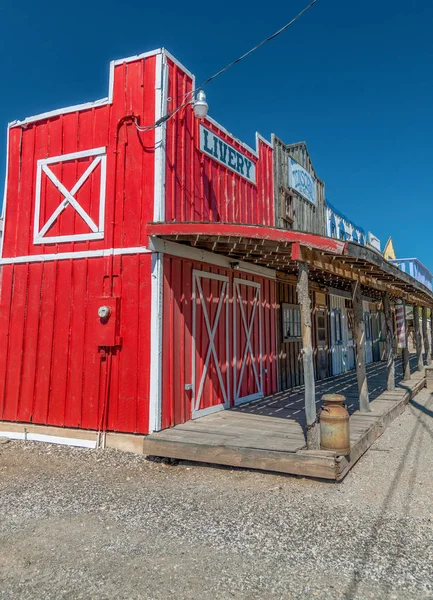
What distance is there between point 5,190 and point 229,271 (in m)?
4.20

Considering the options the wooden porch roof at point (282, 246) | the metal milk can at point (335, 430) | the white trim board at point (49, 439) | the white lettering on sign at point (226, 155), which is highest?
the white lettering on sign at point (226, 155)

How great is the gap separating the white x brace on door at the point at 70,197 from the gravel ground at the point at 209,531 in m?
3.34

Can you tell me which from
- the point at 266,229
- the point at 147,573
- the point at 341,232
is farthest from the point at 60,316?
the point at 341,232

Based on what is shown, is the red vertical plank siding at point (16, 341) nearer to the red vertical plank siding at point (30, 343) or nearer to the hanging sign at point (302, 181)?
the red vertical plank siding at point (30, 343)

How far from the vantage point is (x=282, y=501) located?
4.36 m

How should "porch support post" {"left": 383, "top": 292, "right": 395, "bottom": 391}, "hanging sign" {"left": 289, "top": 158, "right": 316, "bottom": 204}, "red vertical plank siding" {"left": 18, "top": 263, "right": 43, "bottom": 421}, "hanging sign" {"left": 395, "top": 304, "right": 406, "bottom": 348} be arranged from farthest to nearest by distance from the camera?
"hanging sign" {"left": 289, "top": 158, "right": 316, "bottom": 204} → "hanging sign" {"left": 395, "top": 304, "right": 406, "bottom": 348} → "porch support post" {"left": 383, "top": 292, "right": 395, "bottom": 391} → "red vertical plank siding" {"left": 18, "top": 263, "right": 43, "bottom": 421}

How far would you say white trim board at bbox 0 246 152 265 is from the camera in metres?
6.36

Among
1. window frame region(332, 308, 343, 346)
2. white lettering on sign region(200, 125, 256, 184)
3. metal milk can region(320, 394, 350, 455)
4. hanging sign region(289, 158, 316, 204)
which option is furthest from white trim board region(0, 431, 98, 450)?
window frame region(332, 308, 343, 346)

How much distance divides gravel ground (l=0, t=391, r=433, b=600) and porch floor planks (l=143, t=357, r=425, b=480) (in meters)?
0.21

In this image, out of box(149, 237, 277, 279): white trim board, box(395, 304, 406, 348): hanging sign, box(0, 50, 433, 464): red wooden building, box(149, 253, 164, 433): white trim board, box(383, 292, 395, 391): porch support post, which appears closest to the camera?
box(149, 253, 164, 433): white trim board

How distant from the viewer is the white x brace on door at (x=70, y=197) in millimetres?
6758

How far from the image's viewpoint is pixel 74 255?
6.85 metres

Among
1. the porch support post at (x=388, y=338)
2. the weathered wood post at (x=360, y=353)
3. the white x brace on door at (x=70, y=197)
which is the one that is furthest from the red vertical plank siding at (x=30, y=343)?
the porch support post at (x=388, y=338)

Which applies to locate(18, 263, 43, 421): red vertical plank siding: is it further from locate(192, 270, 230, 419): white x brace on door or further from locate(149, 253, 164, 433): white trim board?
locate(192, 270, 230, 419): white x brace on door
